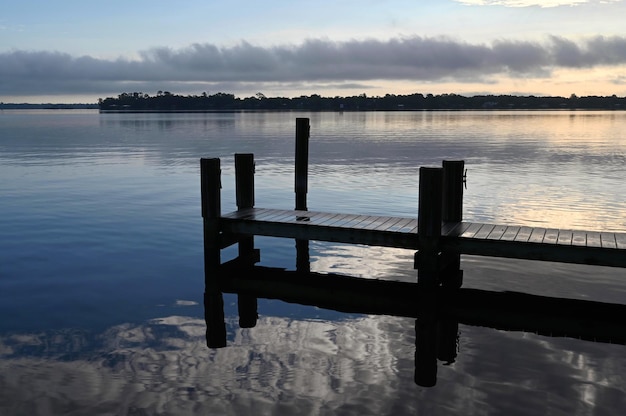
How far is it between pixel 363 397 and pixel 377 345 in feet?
6.34

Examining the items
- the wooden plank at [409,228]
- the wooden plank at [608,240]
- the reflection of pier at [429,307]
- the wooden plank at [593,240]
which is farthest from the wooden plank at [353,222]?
the wooden plank at [608,240]

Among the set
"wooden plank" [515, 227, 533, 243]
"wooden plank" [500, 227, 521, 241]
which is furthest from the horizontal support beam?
"wooden plank" [515, 227, 533, 243]

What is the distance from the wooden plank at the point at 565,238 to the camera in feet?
33.8

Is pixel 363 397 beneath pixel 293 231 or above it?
beneath

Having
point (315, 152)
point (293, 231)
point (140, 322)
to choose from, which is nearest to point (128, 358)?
point (140, 322)

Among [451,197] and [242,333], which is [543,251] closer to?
[451,197]

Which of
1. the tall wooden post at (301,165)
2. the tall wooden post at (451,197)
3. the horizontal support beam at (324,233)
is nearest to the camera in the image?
the horizontal support beam at (324,233)

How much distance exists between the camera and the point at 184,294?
12430mm

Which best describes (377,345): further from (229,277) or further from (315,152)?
(315,152)

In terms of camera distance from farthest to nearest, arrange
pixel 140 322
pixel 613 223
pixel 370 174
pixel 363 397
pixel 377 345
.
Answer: pixel 370 174, pixel 613 223, pixel 140 322, pixel 377 345, pixel 363 397

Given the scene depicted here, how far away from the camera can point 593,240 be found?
10.6 metres

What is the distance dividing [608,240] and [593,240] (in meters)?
0.27

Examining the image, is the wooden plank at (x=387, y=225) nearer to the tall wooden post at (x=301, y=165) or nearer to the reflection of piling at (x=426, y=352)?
the reflection of piling at (x=426, y=352)

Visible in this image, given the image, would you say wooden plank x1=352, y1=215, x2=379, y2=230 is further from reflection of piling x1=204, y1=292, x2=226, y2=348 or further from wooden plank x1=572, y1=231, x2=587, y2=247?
wooden plank x1=572, y1=231, x2=587, y2=247
